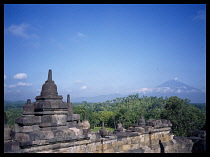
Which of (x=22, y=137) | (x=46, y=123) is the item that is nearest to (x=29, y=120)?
(x=46, y=123)

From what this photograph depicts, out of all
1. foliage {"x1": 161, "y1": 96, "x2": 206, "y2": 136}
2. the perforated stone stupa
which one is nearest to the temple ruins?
the perforated stone stupa

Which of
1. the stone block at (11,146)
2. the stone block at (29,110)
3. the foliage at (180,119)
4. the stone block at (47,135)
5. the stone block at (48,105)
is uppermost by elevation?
the stone block at (48,105)

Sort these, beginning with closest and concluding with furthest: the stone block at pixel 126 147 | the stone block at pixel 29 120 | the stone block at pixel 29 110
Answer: the stone block at pixel 29 120, the stone block at pixel 29 110, the stone block at pixel 126 147

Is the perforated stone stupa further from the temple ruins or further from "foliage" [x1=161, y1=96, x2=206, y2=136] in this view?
"foliage" [x1=161, y1=96, x2=206, y2=136]

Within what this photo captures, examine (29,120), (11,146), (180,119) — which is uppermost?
(29,120)

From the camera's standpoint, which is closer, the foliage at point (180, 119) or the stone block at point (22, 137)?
the stone block at point (22, 137)

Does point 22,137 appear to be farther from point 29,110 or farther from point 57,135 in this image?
point 29,110

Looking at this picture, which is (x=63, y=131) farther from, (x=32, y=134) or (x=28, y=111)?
(x=28, y=111)

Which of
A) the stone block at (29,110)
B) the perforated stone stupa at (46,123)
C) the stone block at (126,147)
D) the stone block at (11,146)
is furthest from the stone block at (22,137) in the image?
the stone block at (126,147)

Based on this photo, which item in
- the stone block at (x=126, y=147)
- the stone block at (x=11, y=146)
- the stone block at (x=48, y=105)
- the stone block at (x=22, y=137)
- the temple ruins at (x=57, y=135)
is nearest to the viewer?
the stone block at (x=11, y=146)

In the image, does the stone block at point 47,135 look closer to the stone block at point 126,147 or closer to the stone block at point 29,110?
the stone block at point 29,110

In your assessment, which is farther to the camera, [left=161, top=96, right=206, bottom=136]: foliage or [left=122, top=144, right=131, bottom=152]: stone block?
[left=161, top=96, right=206, bottom=136]: foliage

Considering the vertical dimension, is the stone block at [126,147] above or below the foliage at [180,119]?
above
